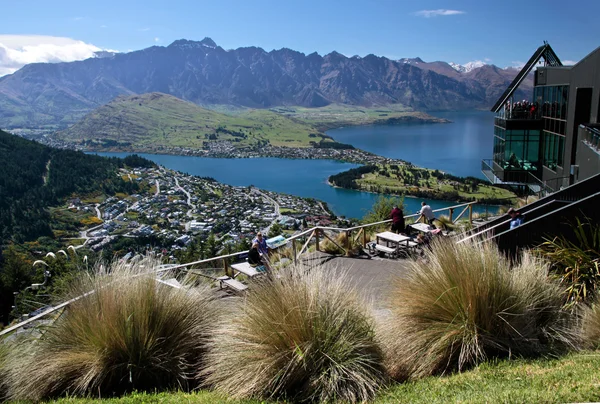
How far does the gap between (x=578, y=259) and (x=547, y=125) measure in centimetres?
1676

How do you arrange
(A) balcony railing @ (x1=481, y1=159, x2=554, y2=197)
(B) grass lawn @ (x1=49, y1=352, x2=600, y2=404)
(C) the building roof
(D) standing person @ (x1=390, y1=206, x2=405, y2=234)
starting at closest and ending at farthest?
(B) grass lawn @ (x1=49, y1=352, x2=600, y2=404)
(D) standing person @ (x1=390, y1=206, x2=405, y2=234)
(A) balcony railing @ (x1=481, y1=159, x2=554, y2=197)
(C) the building roof

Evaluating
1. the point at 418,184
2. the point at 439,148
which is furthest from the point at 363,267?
the point at 439,148

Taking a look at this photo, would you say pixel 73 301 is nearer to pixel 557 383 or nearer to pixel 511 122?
pixel 557 383

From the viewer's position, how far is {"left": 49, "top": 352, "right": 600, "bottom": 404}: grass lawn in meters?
3.85

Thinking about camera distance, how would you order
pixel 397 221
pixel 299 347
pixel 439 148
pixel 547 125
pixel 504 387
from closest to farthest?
pixel 504 387
pixel 299 347
pixel 397 221
pixel 547 125
pixel 439 148

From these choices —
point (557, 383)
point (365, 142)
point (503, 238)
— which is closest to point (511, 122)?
point (503, 238)

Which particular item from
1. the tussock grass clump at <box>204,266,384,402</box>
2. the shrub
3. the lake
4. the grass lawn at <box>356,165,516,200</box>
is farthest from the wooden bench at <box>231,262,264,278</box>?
the lake

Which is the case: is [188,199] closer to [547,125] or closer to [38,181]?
[38,181]

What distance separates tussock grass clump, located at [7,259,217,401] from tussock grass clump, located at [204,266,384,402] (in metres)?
0.47

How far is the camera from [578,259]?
686cm

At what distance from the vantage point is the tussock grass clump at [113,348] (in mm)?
5055

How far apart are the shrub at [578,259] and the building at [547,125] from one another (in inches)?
337

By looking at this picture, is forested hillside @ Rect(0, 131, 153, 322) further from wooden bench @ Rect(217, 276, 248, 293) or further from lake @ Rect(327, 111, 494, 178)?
lake @ Rect(327, 111, 494, 178)

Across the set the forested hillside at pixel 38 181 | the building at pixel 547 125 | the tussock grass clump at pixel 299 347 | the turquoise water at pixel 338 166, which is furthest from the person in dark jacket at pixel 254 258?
the forested hillside at pixel 38 181
